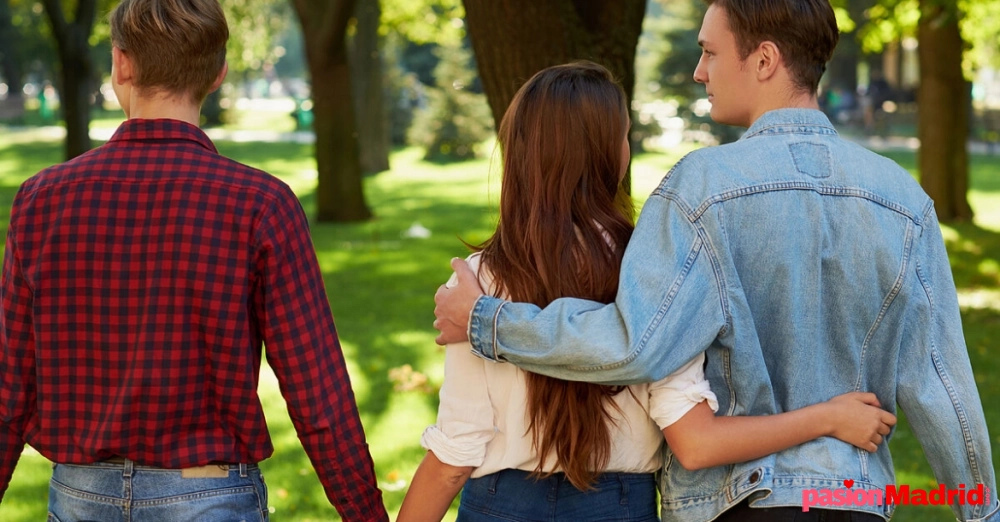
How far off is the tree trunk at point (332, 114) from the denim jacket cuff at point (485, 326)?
1161 cm

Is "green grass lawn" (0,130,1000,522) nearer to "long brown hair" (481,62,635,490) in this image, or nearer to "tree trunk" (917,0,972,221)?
"long brown hair" (481,62,635,490)

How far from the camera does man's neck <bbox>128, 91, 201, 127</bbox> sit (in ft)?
7.95

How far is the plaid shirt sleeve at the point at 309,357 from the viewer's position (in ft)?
7.91

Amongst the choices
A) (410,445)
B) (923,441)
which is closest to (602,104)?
(923,441)

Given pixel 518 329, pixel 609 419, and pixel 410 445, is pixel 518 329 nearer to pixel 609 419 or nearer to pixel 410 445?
pixel 609 419

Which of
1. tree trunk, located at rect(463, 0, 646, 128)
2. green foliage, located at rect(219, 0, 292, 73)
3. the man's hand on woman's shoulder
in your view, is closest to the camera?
the man's hand on woman's shoulder

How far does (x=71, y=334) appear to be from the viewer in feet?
7.83

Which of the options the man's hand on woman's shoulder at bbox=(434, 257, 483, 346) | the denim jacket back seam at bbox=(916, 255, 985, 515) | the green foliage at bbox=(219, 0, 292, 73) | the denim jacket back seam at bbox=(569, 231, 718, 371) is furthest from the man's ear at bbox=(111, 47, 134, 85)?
the green foliage at bbox=(219, 0, 292, 73)

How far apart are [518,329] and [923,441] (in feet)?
3.03

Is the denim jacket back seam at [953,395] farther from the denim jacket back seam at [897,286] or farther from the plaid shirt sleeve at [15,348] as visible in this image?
the plaid shirt sleeve at [15,348]

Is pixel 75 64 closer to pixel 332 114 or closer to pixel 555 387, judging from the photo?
pixel 332 114

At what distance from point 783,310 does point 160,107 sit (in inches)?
54.7

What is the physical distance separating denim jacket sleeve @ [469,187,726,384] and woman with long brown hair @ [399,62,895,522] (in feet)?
0.36

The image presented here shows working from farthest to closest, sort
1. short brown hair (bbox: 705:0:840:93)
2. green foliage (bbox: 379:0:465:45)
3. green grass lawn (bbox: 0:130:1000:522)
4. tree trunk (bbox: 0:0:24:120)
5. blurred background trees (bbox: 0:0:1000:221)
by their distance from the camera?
1. tree trunk (bbox: 0:0:24:120)
2. green foliage (bbox: 379:0:465:45)
3. green grass lawn (bbox: 0:130:1000:522)
4. blurred background trees (bbox: 0:0:1000:221)
5. short brown hair (bbox: 705:0:840:93)
